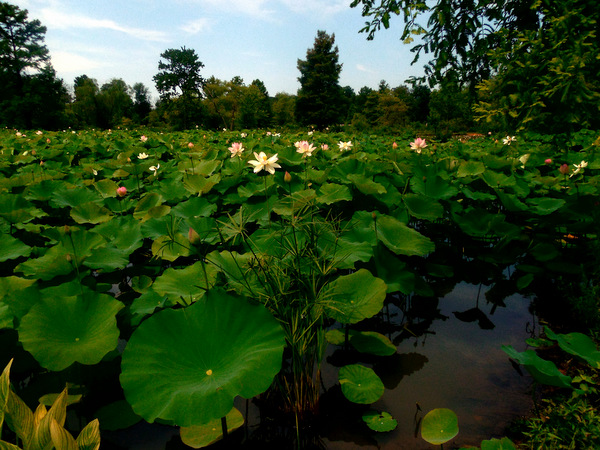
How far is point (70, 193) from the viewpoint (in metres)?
→ 2.29

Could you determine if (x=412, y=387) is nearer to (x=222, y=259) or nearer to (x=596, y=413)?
(x=596, y=413)

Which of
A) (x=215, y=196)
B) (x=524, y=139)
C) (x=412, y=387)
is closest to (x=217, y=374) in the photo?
(x=412, y=387)

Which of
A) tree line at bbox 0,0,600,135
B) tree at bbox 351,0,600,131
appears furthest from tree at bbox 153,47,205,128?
tree at bbox 351,0,600,131

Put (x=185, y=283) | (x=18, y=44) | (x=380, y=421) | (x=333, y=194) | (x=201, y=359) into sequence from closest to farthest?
1. (x=201, y=359)
2. (x=380, y=421)
3. (x=185, y=283)
4. (x=333, y=194)
5. (x=18, y=44)

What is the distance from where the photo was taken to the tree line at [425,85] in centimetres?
227

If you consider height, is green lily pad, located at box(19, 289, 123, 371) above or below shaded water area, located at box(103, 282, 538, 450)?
above

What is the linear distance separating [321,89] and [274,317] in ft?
123

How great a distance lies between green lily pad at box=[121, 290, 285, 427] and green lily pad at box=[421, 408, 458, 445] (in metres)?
0.56

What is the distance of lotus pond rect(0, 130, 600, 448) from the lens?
3.46 feet

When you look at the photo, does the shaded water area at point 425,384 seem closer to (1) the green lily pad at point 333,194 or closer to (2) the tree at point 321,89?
(1) the green lily pad at point 333,194

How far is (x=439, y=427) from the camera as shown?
115cm

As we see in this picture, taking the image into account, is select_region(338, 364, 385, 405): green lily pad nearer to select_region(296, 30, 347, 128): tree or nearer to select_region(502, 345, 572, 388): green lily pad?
select_region(502, 345, 572, 388): green lily pad

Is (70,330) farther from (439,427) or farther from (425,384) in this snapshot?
(425,384)

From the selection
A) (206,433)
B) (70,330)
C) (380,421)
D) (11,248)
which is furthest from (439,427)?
(11,248)
